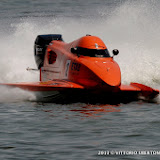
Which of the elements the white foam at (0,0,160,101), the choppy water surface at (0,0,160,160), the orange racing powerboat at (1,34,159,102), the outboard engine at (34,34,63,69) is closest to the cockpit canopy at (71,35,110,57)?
the orange racing powerboat at (1,34,159,102)

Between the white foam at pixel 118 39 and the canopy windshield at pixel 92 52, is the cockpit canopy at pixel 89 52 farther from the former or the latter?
the white foam at pixel 118 39

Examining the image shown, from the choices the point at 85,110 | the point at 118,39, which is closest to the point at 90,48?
the point at 85,110

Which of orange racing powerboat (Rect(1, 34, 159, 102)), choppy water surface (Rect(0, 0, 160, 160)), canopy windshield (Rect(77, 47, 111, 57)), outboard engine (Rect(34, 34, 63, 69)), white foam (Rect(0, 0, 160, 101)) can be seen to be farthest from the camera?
white foam (Rect(0, 0, 160, 101))

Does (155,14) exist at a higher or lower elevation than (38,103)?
A: higher

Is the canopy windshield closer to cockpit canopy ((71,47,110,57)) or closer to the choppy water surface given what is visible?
cockpit canopy ((71,47,110,57))

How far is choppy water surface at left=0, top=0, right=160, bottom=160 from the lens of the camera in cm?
804

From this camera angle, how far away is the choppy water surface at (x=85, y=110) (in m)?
8.04

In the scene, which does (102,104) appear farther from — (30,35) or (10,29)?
(10,29)

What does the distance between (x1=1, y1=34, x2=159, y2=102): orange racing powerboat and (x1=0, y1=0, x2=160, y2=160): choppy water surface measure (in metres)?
0.39

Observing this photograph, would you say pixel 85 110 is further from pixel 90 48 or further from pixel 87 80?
pixel 90 48

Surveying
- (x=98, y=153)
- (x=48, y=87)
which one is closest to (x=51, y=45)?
(x=48, y=87)

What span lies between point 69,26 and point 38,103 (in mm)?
15610

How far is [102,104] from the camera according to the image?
12.8 m

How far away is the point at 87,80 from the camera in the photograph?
42.2 feet
